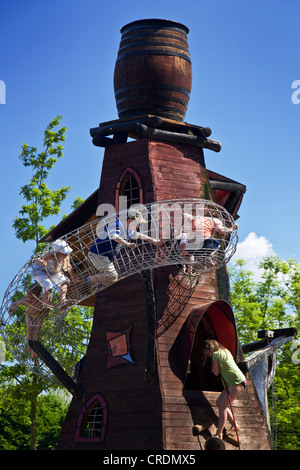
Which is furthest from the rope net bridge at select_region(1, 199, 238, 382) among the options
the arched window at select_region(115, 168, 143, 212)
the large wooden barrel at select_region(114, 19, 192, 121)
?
the large wooden barrel at select_region(114, 19, 192, 121)

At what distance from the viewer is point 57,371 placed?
1542 centimetres

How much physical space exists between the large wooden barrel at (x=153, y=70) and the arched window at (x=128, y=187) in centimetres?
162

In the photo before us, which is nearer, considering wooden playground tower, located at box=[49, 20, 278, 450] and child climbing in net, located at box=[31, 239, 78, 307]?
child climbing in net, located at box=[31, 239, 78, 307]

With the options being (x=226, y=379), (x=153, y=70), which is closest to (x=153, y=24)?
(x=153, y=70)

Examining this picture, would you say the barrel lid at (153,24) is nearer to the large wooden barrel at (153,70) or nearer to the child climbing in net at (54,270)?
the large wooden barrel at (153,70)

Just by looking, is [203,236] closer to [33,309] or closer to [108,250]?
[108,250]

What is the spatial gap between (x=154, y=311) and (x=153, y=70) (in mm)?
5838

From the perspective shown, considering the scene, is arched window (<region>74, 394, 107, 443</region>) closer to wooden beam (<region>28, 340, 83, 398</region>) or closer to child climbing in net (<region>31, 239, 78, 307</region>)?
wooden beam (<region>28, 340, 83, 398</region>)

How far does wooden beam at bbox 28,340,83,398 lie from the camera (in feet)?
50.3

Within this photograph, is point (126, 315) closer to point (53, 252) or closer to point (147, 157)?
point (53, 252)

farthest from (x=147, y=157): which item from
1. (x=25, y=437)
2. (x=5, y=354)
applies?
(x=25, y=437)

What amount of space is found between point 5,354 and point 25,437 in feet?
61.0

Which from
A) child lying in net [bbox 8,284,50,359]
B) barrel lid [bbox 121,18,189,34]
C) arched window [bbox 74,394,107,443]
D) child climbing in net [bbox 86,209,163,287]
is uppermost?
barrel lid [bbox 121,18,189,34]

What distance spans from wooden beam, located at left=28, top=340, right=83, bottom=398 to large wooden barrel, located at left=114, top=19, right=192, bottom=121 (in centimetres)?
587
